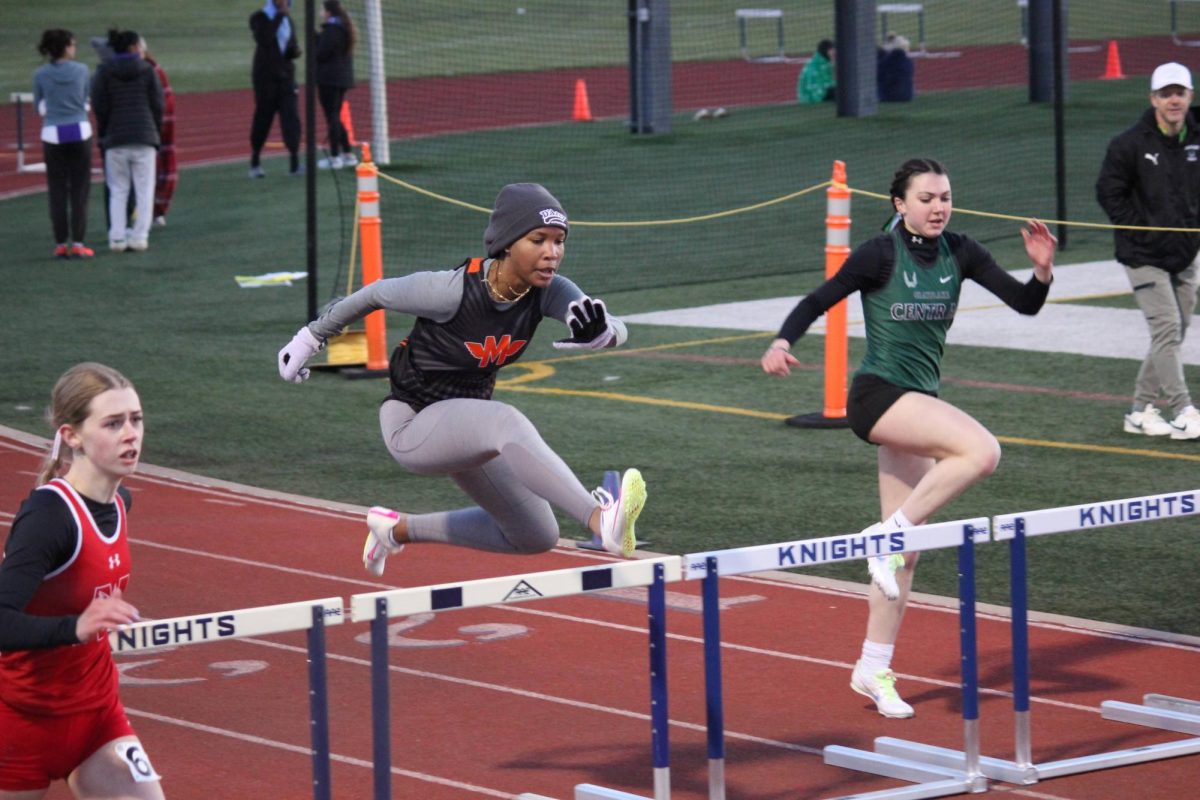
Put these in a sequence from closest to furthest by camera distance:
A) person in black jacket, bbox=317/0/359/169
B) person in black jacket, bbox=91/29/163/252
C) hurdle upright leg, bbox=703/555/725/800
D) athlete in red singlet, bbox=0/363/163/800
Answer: athlete in red singlet, bbox=0/363/163/800 < hurdle upright leg, bbox=703/555/725/800 < person in black jacket, bbox=91/29/163/252 < person in black jacket, bbox=317/0/359/169

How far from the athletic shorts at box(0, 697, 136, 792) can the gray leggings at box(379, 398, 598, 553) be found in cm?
220

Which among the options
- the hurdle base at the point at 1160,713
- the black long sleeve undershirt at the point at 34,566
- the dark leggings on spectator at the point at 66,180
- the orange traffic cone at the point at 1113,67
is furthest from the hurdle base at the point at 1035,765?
the orange traffic cone at the point at 1113,67

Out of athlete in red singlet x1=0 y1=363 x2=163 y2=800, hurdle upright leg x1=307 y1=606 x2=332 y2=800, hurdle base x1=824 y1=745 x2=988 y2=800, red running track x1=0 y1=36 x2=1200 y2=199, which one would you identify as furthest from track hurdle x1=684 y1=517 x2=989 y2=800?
red running track x1=0 y1=36 x2=1200 y2=199

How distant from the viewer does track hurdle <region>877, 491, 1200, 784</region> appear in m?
6.52

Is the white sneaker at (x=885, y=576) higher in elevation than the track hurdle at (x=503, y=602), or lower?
lower

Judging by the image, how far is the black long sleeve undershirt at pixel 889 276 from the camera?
7.71m

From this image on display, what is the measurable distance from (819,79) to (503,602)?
2991 cm

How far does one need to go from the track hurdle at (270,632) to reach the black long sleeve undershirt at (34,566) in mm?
166

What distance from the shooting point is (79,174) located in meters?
21.2

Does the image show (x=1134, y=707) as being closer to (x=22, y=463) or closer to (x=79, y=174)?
(x=22, y=463)

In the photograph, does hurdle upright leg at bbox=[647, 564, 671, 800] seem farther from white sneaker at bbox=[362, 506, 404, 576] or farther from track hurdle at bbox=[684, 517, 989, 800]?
white sneaker at bbox=[362, 506, 404, 576]

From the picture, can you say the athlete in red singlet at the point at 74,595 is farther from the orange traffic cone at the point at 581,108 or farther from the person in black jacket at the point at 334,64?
the orange traffic cone at the point at 581,108

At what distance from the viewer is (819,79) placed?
113ft

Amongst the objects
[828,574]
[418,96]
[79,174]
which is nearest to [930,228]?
[828,574]
